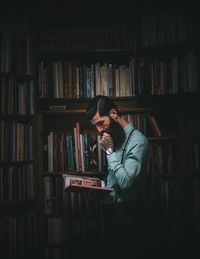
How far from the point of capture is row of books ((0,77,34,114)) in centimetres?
277

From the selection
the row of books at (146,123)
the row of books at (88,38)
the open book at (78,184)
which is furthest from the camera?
the row of books at (88,38)

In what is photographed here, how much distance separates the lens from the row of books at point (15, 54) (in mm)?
2781

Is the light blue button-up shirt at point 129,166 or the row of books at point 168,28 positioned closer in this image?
the light blue button-up shirt at point 129,166

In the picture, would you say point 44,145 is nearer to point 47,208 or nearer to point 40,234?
point 47,208

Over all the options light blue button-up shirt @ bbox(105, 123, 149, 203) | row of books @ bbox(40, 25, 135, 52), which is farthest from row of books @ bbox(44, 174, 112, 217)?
row of books @ bbox(40, 25, 135, 52)

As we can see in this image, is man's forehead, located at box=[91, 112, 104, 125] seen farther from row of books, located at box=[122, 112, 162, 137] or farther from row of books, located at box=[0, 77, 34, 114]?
row of books, located at box=[0, 77, 34, 114]

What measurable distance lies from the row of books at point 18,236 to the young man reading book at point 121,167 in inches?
28.7

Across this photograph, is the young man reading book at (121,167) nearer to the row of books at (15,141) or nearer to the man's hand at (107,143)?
the man's hand at (107,143)

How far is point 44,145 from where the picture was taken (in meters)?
2.96

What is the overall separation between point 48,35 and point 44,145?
0.93 m

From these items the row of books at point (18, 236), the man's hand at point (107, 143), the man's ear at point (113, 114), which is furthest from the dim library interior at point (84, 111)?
the man's hand at point (107, 143)

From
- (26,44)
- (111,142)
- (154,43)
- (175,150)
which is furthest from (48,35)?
(175,150)

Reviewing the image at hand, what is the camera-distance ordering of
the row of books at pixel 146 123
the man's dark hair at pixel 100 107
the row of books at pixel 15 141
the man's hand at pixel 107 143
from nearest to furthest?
1. the man's hand at pixel 107 143
2. the man's dark hair at pixel 100 107
3. the row of books at pixel 15 141
4. the row of books at pixel 146 123

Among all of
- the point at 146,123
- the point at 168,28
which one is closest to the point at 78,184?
the point at 146,123
